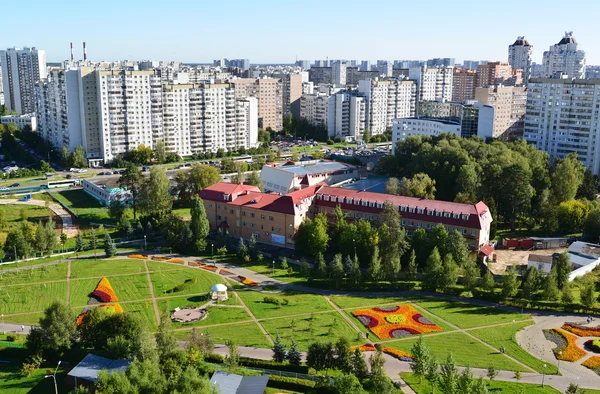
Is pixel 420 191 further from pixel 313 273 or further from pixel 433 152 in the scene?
pixel 313 273

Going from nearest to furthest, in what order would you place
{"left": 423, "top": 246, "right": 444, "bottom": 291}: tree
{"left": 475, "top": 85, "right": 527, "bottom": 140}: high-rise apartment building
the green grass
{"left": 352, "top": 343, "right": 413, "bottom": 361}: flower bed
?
{"left": 352, "top": 343, "right": 413, "bottom": 361}: flower bed
{"left": 423, "top": 246, "right": 444, "bottom": 291}: tree
the green grass
{"left": 475, "top": 85, "right": 527, "bottom": 140}: high-rise apartment building

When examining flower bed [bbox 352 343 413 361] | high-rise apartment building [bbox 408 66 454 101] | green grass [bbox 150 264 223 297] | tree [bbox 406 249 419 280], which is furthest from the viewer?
high-rise apartment building [bbox 408 66 454 101]

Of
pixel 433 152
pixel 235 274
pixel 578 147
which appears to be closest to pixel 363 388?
pixel 235 274

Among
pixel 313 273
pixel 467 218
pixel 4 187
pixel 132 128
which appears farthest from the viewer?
pixel 132 128

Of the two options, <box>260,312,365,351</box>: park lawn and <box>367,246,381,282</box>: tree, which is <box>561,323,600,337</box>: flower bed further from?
<box>260,312,365,351</box>: park lawn

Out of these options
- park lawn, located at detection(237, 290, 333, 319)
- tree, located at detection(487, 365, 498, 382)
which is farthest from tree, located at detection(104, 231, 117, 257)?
tree, located at detection(487, 365, 498, 382)

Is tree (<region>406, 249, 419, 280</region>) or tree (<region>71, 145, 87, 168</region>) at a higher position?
tree (<region>71, 145, 87, 168</region>)

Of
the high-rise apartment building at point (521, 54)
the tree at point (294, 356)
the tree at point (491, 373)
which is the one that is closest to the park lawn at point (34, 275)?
the tree at point (294, 356)
